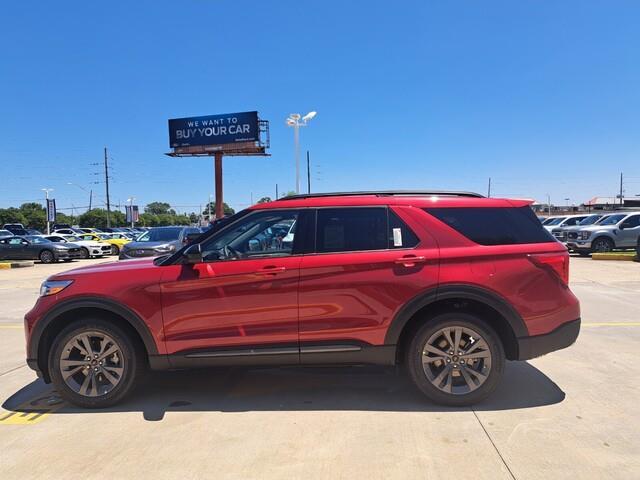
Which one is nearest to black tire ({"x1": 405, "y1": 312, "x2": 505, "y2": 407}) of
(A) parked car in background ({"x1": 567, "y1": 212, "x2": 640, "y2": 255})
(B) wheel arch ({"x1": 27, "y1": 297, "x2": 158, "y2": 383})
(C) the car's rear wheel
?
(B) wheel arch ({"x1": 27, "y1": 297, "x2": 158, "y2": 383})

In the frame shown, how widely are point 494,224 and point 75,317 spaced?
389 centimetres

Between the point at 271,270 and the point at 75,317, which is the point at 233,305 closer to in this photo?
the point at 271,270

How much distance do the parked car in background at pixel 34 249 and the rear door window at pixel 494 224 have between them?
22.7 metres

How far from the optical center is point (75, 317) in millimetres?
4254

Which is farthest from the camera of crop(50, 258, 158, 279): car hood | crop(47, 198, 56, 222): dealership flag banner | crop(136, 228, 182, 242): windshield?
crop(47, 198, 56, 222): dealership flag banner

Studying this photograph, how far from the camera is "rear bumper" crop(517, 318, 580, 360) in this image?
13.4ft

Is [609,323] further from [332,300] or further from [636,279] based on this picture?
[636,279]

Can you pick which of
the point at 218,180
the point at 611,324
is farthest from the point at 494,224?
the point at 218,180

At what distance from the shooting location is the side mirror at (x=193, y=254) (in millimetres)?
4086

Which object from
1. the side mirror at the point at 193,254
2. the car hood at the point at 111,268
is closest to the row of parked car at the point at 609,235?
the side mirror at the point at 193,254

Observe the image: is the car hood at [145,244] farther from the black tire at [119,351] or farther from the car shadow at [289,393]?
the black tire at [119,351]

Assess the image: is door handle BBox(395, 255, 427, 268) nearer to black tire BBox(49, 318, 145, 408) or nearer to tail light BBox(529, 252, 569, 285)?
tail light BBox(529, 252, 569, 285)

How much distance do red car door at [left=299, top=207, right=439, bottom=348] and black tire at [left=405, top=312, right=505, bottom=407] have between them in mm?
328

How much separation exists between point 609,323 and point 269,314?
19.2 ft
